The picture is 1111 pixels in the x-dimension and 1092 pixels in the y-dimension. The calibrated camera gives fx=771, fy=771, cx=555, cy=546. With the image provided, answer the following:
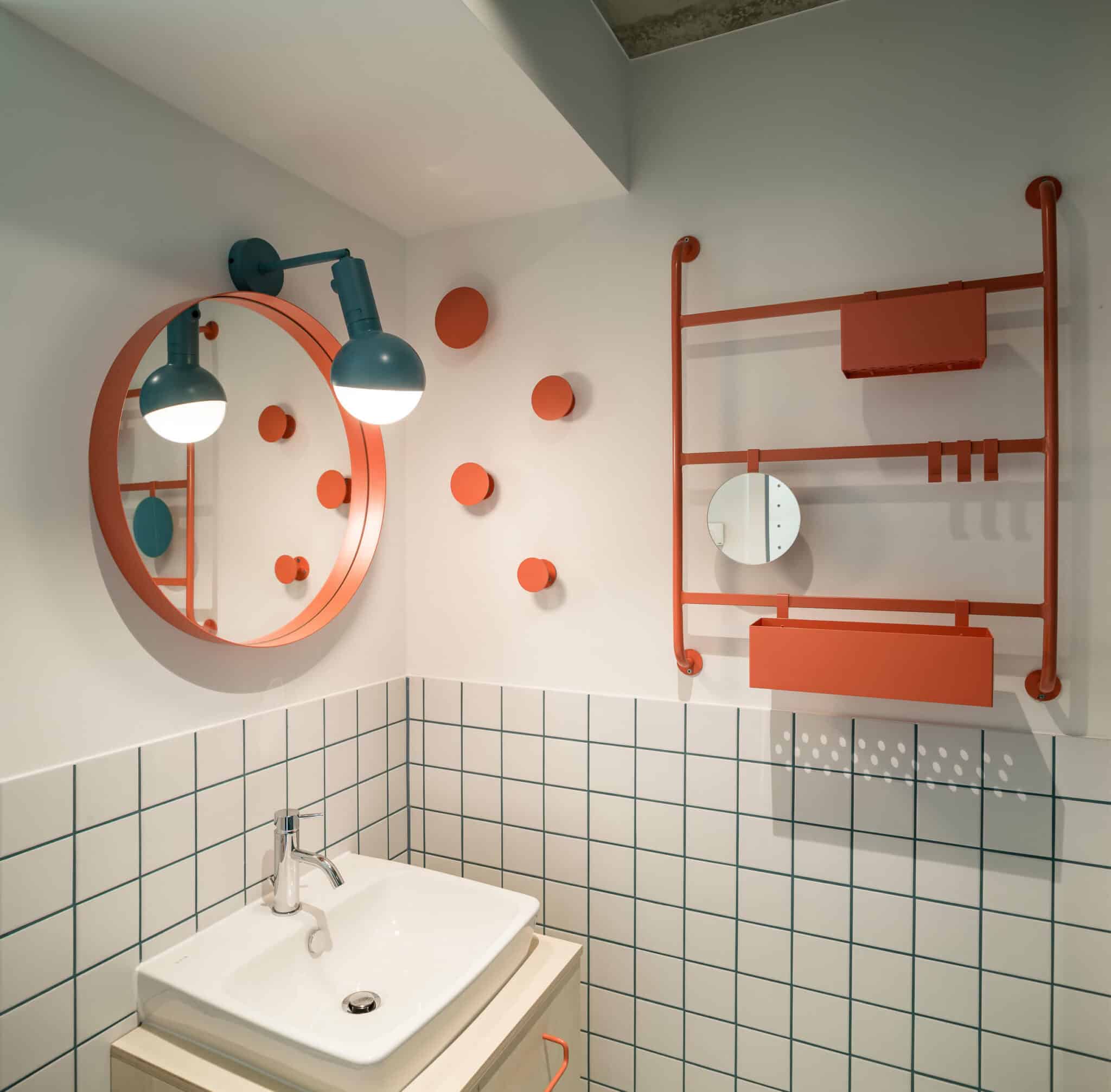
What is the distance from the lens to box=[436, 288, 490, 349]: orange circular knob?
1.71 metres

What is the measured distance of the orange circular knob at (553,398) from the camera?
161cm

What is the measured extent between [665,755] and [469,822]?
515 millimetres

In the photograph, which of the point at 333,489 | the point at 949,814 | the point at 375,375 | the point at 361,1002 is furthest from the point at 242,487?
the point at 949,814

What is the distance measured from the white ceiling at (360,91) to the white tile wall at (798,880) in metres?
1.07

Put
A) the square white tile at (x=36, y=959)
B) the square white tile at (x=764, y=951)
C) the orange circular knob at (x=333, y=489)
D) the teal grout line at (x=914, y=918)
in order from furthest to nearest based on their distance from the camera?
the orange circular knob at (x=333, y=489) < the square white tile at (x=764, y=951) < the teal grout line at (x=914, y=918) < the square white tile at (x=36, y=959)

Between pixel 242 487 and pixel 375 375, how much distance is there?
346 millimetres

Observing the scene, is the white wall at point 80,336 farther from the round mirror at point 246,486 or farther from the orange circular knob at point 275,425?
the orange circular knob at point 275,425

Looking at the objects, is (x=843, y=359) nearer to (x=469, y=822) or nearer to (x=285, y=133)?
(x=285, y=133)

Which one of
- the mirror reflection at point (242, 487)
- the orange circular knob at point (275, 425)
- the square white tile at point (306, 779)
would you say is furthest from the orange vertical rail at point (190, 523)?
the square white tile at point (306, 779)

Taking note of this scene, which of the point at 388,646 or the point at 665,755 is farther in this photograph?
the point at 388,646

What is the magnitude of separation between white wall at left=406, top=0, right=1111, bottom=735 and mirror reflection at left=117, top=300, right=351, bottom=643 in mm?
319

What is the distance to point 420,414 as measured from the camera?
1.82 metres

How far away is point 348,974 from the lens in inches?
52.4

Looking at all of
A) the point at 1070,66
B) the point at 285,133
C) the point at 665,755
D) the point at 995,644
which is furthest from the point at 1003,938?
the point at 285,133
